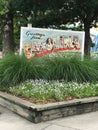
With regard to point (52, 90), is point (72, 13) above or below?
above

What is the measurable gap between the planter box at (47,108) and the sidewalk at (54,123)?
0.13 meters

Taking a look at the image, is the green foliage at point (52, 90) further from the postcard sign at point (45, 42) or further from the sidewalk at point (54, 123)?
the postcard sign at point (45, 42)

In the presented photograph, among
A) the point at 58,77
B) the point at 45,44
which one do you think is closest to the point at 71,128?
the point at 58,77

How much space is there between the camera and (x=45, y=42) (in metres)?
11.0

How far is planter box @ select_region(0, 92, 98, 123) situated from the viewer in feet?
22.9

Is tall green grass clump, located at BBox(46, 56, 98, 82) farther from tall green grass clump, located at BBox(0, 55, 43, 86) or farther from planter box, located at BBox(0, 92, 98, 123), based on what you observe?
planter box, located at BBox(0, 92, 98, 123)

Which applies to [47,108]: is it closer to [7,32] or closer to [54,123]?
[54,123]

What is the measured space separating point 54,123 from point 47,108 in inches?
14.0

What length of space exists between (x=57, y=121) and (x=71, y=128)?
549mm

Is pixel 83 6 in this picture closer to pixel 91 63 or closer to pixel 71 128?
pixel 91 63

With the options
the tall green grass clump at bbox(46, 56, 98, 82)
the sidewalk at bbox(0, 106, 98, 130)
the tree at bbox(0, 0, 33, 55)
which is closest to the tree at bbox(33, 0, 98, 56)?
the tree at bbox(0, 0, 33, 55)

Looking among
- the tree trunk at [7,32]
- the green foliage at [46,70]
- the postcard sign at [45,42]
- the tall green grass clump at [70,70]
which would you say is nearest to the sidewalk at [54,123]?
the green foliage at [46,70]

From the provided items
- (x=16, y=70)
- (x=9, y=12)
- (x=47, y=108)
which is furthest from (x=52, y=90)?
(x=9, y=12)

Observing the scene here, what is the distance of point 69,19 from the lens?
628 inches
